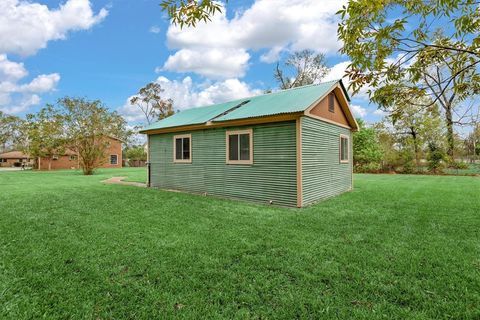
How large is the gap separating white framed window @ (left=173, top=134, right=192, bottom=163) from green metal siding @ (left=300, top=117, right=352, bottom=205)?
4.60 metres

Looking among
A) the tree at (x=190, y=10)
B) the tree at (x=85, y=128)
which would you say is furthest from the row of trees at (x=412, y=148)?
the tree at (x=85, y=128)

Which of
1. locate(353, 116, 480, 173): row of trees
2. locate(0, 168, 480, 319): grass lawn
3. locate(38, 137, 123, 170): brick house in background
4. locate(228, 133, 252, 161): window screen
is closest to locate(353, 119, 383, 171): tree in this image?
locate(353, 116, 480, 173): row of trees

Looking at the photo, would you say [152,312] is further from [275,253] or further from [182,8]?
[182,8]

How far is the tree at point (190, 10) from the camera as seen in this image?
247 cm

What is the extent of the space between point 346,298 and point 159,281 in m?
2.03

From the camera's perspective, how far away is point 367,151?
21.2m

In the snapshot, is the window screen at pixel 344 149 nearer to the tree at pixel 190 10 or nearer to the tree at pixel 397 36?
the tree at pixel 397 36

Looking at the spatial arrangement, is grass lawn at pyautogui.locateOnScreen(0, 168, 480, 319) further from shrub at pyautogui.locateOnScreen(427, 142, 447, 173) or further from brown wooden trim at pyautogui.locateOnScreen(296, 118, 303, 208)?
shrub at pyautogui.locateOnScreen(427, 142, 447, 173)

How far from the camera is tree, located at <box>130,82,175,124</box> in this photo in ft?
117

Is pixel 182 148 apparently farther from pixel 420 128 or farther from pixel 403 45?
pixel 420 128

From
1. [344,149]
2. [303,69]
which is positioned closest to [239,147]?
[344,149]

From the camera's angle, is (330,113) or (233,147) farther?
(330,113)

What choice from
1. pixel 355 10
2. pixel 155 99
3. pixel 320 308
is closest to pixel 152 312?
pixel 320 308

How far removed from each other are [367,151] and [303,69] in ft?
37.8
